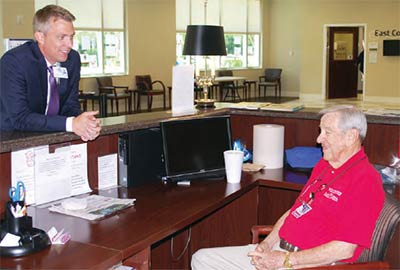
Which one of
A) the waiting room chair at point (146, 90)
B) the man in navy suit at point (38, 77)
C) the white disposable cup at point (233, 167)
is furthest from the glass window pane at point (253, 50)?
the man in navy suit at point (38, 77)

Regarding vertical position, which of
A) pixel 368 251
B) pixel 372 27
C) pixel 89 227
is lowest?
pixel 368 251

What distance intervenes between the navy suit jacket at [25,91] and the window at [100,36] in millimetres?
8741

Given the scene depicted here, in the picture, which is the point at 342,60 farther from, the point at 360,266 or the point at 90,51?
the point at 360,266

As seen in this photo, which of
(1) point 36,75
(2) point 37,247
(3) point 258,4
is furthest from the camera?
(3) point 258,4

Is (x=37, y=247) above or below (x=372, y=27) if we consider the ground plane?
below

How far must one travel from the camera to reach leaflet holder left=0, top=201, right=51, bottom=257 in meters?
1.77

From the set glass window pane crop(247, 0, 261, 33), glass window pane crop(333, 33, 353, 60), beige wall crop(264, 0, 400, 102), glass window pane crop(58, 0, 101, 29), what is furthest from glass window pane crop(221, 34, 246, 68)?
glass window pane crop(58, 0, 101, 29)

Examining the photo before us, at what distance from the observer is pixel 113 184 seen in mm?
2793

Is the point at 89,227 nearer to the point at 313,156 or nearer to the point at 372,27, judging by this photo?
the point at 313,156

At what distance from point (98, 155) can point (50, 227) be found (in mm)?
727

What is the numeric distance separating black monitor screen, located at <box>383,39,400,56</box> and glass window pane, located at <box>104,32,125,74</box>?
285 inches

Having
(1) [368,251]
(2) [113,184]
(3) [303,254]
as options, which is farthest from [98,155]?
(1) [368,251]

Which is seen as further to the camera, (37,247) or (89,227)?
(89,227)

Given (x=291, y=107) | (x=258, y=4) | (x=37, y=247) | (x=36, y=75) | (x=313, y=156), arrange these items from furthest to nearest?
(x=258, y=4) → (x=291, y=107) → (x=313, y=156) → (x=36, y=75) → (x=37, y=247)
